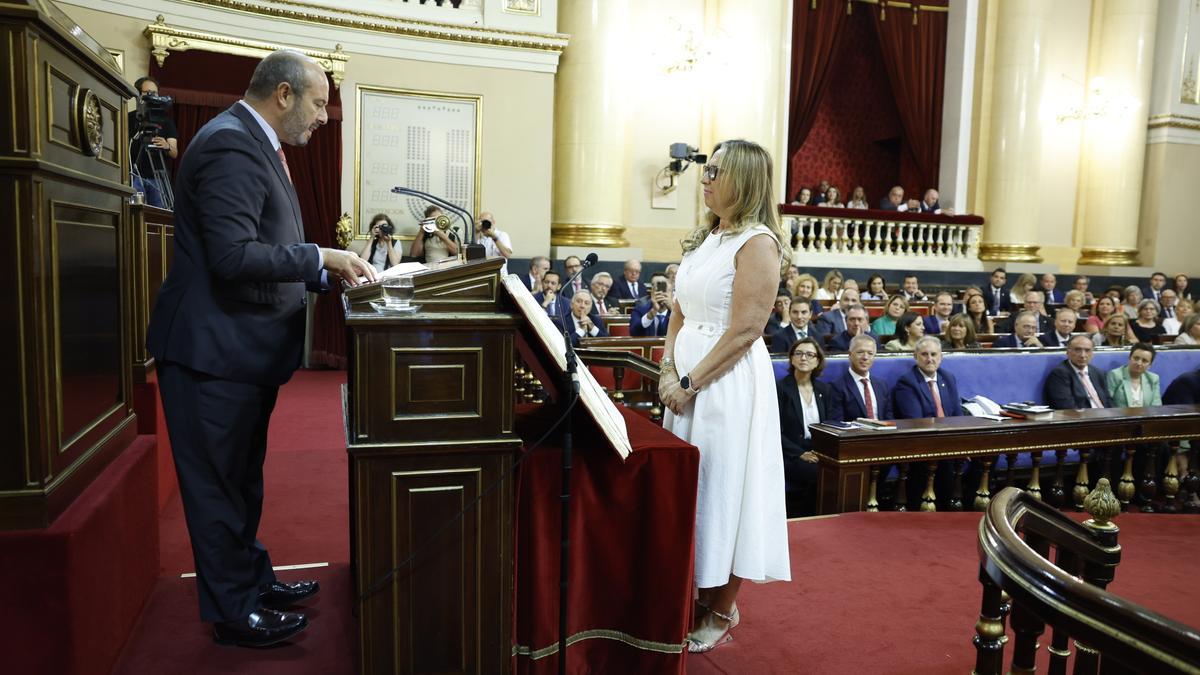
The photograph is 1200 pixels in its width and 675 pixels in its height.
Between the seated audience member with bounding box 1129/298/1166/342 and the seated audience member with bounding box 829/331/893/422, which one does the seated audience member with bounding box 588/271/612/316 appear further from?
the seated audience member with bounding box 1129/298/1166/342

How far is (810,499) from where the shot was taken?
4109mm

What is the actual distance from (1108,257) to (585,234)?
24.8ft

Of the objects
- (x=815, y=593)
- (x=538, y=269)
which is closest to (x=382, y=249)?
(x=538, y=269)

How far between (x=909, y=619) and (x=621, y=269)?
6579 millimetres

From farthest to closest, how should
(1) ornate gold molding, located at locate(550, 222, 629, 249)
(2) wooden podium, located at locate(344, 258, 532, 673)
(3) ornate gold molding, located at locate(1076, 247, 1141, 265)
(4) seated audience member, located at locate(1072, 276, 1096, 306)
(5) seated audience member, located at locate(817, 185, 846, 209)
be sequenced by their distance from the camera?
(3) ornate gold molding, located at locate(1076, 247, 1141, 265), (5) seated audience member, located at locate(817, 185, 846, 209), (4) seated audience member, located at locate(1072, 276, 1096, 306), (1) ornate gold molding, located at locate(550, 222, 629, 249), (2) wooden podium, located at locate(344, 258, 532, 673)

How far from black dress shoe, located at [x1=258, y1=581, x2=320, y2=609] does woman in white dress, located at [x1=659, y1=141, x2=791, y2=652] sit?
101 centimetres

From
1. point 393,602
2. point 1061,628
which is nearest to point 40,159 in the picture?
point 393,602

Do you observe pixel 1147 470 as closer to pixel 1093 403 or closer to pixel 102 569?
pixel 1093 403

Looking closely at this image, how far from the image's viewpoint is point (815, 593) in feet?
9.02

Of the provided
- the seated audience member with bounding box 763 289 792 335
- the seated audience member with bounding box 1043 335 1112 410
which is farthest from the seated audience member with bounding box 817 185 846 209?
the seated audience member with bounding box 1043 335 1112 410

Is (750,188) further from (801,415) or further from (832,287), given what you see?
(832,287)

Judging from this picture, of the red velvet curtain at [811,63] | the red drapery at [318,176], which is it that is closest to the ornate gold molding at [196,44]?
the red drapery at [318,176]

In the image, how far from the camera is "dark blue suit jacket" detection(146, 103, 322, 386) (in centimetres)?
177

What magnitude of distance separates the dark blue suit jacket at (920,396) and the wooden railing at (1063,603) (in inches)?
106
